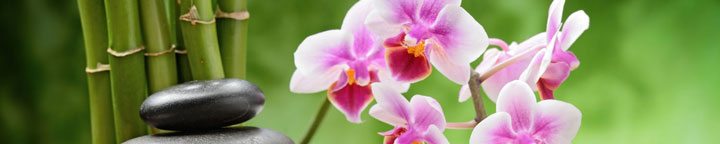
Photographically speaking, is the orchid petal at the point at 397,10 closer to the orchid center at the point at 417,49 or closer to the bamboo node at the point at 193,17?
the orchid center at the point at 417,49

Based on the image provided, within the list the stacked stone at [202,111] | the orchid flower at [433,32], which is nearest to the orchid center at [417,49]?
the orchid flower at [433,32]

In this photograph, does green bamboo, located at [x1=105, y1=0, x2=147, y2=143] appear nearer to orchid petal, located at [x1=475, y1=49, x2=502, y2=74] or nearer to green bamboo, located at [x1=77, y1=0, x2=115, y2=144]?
green bamboo, located at [x1=77, y1=0, x2=115, y2=144]

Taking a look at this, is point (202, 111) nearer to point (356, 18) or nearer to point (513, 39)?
point (356, 18)

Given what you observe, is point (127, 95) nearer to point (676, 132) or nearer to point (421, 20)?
point (421, 20)

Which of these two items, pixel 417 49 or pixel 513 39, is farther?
pixel 513 39

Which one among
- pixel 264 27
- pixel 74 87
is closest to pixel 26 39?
pixel 74 87

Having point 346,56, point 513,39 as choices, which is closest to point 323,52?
point 346,56
